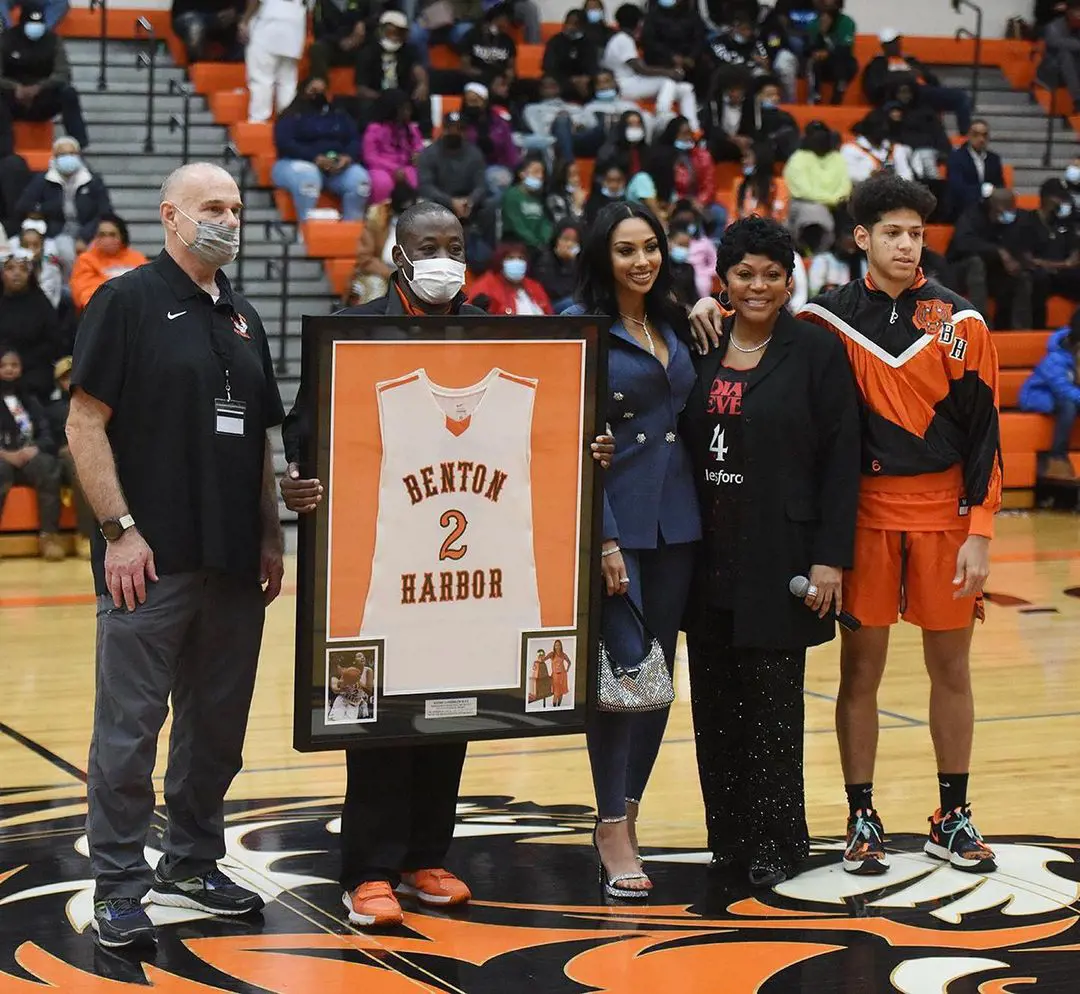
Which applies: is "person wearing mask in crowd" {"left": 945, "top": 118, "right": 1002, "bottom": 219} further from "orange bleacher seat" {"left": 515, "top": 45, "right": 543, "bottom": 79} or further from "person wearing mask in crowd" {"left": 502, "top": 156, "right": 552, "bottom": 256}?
"person wearing mask in crowd" {"left": 502, "top": 156, "right": 552, "bottom": 256}

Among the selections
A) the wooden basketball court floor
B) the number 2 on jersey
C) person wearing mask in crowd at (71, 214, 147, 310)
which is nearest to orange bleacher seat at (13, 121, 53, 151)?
person wearing mask in crowd at (71, 214, 147, 310)

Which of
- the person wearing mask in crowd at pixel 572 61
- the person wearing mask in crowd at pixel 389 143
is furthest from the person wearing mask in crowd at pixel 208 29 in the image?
the person wearing mask in crowd at pixel 572 61

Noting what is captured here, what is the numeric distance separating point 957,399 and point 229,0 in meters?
11.2

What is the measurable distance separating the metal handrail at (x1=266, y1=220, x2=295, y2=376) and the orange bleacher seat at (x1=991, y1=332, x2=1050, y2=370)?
17.4 feet

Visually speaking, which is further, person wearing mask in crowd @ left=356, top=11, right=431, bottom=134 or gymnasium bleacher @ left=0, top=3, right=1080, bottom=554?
person wearing mask in crowd @ left=356, top=11, right=431, bottom=134

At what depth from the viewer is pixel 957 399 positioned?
484 centimetres

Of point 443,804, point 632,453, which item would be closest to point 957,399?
point 632,453

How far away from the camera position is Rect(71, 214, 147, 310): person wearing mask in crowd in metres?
11.6

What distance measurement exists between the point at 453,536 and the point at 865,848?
4.53ft

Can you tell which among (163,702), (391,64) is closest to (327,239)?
(391,64)

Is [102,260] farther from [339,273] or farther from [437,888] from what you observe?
[437,888]

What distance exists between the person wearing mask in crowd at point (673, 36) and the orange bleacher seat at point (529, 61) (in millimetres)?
919

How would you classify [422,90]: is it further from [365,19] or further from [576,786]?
[576,786]

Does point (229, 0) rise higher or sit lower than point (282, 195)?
higher
